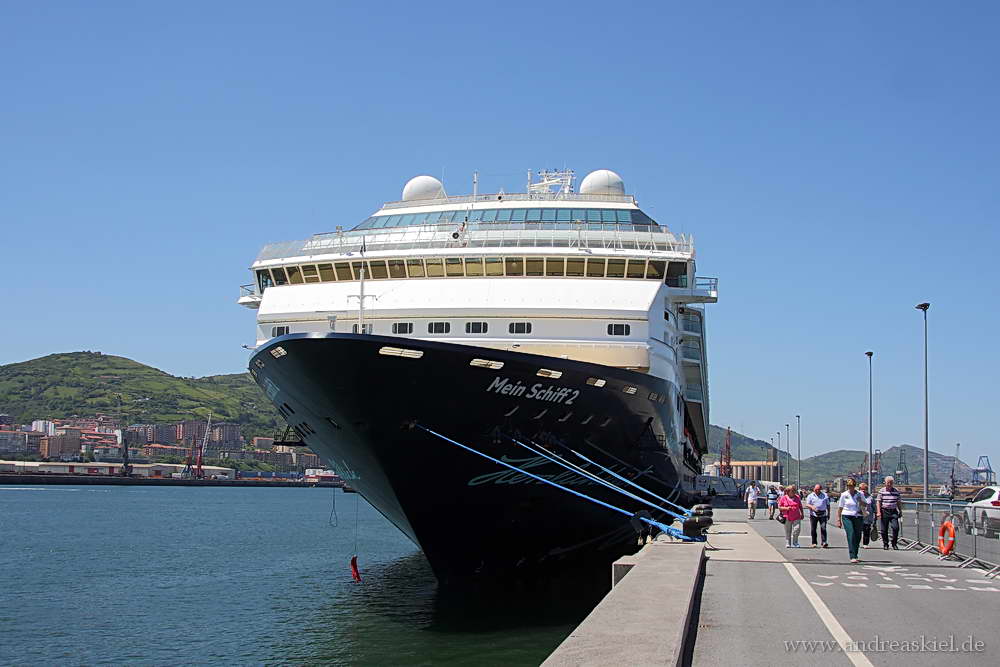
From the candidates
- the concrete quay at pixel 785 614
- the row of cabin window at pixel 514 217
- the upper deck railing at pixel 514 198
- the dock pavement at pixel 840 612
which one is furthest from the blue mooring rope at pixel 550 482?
the upper deck railing at pixel 514 198

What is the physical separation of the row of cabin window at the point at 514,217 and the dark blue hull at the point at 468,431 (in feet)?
19.4

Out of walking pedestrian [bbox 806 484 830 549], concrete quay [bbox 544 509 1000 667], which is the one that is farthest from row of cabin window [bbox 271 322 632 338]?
concrete quay [bbox 544 509 1000 667]

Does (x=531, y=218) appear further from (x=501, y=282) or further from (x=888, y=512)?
(x=888, y=512)

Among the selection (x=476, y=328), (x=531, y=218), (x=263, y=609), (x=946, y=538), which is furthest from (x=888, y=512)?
(x=263, y=609)

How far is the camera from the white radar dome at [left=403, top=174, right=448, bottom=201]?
2884 centimetres

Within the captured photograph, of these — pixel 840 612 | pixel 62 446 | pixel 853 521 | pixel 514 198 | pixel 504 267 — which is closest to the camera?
pixel 840 612

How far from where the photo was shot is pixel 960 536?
53.4 ft

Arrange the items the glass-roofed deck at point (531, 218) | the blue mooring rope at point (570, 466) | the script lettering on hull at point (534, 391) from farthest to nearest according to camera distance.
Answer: the glass-roofed deck at point (531, 218), the blue mooring rope at point (570, 466), the script lettering on hull at point (534, 391)

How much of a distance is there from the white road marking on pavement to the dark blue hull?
5.61 metres

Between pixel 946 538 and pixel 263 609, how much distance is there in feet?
46.0

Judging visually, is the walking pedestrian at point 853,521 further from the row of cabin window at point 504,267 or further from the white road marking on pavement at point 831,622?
the row of cabin window at point 504,267

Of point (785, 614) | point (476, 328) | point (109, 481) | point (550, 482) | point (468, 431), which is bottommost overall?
point (109, 481)

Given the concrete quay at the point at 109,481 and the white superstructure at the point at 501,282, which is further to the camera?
the concrete quay at the point at 109,481

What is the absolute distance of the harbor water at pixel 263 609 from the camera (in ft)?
55.0
